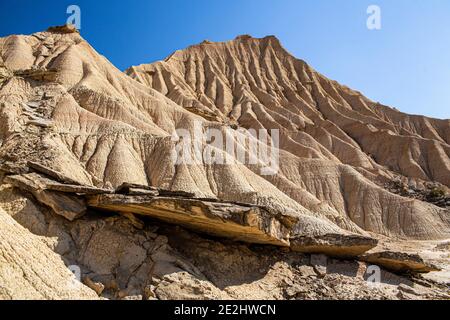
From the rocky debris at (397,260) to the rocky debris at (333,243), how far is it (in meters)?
0.64

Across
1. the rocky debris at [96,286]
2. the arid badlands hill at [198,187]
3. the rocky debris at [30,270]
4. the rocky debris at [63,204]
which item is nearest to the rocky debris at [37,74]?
the arid badlands hill at [198,187]

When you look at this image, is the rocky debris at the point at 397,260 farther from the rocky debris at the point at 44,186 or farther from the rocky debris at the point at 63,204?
the rocky debris at the point at 63,204

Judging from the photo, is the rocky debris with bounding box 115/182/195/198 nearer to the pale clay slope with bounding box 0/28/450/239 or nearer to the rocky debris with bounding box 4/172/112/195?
the rocky debris with bounding box 4/172/112/195

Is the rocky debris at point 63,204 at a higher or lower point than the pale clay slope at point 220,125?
lower

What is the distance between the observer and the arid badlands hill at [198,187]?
10945 mm

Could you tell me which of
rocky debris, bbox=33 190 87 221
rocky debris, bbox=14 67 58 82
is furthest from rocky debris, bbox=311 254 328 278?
rocky debris, bbox=14 67 58 82

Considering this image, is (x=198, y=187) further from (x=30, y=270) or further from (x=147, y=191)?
(x=30, y=270)

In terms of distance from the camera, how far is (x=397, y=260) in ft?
44.4

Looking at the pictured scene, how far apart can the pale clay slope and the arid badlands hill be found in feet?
0.56

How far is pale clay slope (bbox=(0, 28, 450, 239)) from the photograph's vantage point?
2630 cm

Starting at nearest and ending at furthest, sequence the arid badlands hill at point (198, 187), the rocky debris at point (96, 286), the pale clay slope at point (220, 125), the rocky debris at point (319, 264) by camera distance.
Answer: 1. the rocky debris at point (96, 286)
2. the arid badlands hill at point (198, 187)
3. the rocky debris at point (319, 264)
4. the pale clay slope at point (220, 125)

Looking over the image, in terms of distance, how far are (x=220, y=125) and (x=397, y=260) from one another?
2592 centimetres

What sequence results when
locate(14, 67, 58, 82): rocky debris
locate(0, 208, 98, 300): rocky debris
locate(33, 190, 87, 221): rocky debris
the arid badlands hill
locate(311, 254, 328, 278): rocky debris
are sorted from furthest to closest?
locate(14, 67, 58, 82): rocky debris
locate(311, 254, 328, 278): rocky debris
locate(33, 190, 87, 221): rocky debris
the arid badlands hill
locate(0, 208, 98, 300): rocky debris
